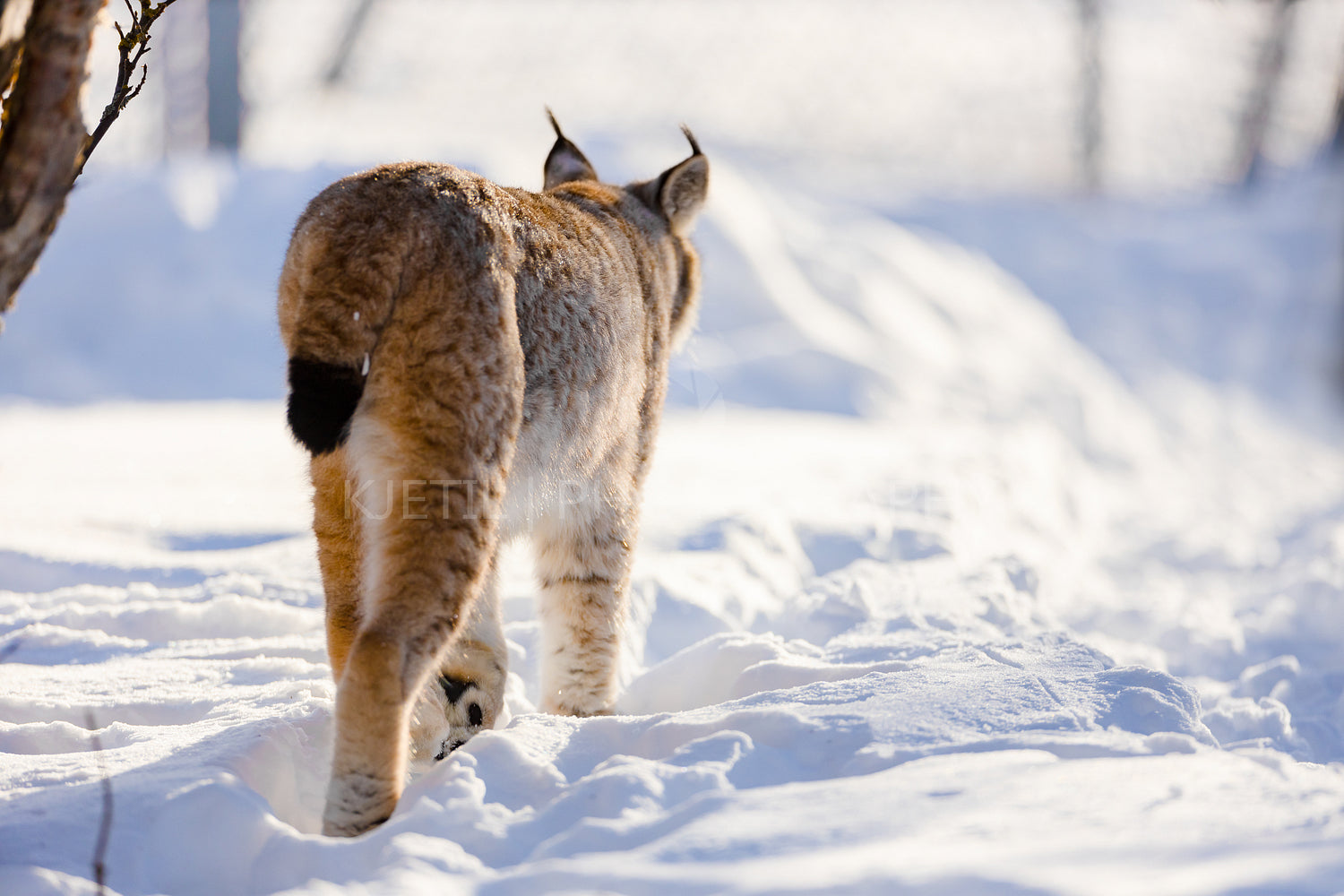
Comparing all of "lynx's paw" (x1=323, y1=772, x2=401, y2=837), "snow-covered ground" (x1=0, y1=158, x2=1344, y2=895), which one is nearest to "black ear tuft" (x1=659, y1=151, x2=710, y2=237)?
"snow-covered ground" (x1=0, y1=158, x2=1344, y2=895)

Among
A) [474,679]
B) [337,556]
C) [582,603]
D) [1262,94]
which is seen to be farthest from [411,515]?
[1262,94]

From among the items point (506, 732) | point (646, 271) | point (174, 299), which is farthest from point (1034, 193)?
point (506, 732)

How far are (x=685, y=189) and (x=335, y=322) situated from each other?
1.84 meters

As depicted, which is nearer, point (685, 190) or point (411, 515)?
point (411, 515)

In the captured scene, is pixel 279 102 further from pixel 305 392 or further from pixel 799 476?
pixel 305 392

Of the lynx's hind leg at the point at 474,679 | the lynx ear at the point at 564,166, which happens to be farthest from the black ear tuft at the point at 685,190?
the lynx's hind leg at the point at 474,679

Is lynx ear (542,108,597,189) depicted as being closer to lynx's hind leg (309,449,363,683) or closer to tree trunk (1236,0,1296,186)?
lynx's hind leg (309,449,363,683)

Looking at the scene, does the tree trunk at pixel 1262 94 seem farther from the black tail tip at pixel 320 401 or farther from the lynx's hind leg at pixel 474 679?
the black tail tip at pixel 320 401

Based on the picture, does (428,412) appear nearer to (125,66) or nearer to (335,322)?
(335,322)

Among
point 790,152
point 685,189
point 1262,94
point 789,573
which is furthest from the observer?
point 1262,94

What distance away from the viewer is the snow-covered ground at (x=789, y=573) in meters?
1.86

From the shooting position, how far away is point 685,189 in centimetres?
361

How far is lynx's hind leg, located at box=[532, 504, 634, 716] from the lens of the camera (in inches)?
117

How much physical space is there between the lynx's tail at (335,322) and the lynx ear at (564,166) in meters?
1.81
